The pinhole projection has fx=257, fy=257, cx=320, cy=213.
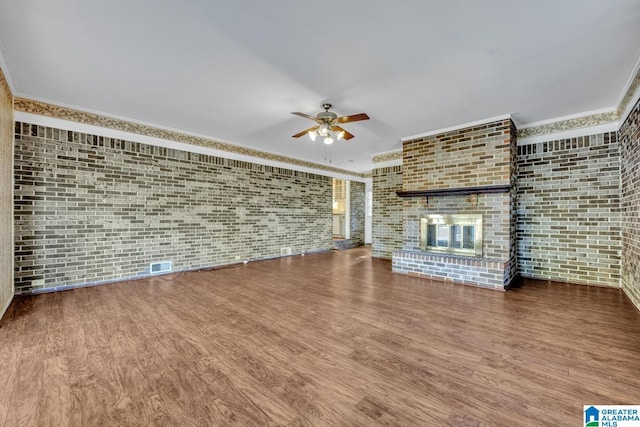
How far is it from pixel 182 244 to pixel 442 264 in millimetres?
4847

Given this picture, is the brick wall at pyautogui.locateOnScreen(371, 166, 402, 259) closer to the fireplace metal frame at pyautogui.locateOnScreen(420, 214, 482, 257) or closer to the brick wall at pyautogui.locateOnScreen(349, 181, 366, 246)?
the fireplace metal frame at pyautogui.locateOnScreen(420, 214, 482, 257)

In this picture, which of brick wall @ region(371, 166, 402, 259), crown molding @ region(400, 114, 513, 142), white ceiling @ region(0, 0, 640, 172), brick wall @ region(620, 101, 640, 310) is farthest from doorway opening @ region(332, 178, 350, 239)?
brick wall @ region(620, 101, 640, 310)

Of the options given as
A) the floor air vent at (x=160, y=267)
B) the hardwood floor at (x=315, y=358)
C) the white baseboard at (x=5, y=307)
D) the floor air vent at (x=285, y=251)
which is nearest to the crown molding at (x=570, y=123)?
the hardwood floor at (x=315, y=358)

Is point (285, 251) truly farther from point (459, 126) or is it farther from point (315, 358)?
point (315, 358)

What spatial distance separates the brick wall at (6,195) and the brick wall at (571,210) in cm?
745

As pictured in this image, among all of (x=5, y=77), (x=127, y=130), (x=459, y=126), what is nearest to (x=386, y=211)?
(x=459, y=126)

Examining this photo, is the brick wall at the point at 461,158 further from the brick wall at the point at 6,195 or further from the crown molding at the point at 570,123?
the brick wall at the point at 6,195

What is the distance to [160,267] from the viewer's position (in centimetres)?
475

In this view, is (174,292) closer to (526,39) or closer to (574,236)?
(526,39)

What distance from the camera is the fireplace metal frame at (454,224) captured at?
14.1 ft

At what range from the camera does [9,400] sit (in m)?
1.57

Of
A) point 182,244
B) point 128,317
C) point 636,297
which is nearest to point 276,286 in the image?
point 128,317

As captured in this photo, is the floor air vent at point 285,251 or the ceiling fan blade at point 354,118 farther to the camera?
the floor air vent at point 285,251

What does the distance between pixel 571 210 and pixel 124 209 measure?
24.5 ft
